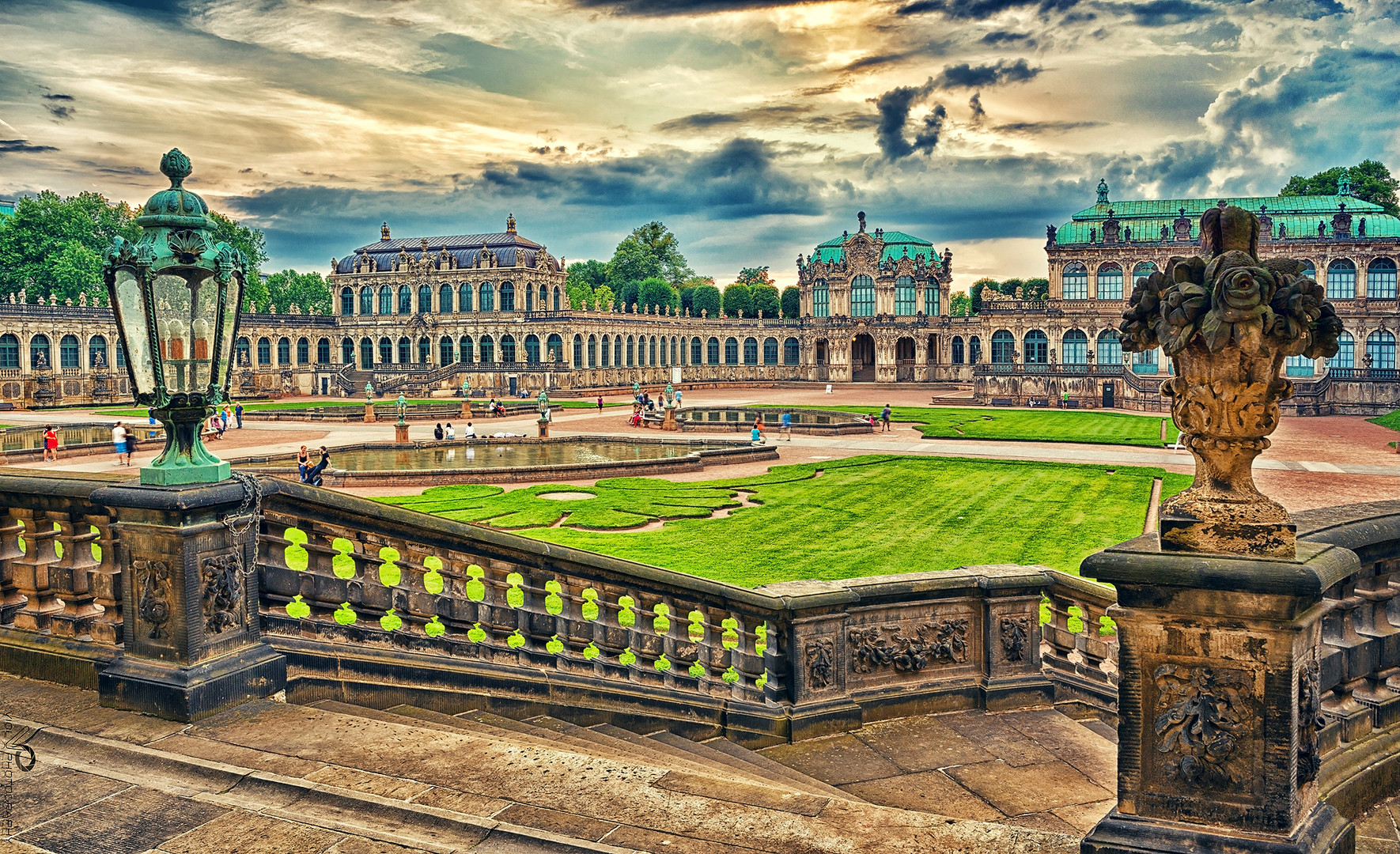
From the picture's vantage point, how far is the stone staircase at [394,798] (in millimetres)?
4484

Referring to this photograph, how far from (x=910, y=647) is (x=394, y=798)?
456cm

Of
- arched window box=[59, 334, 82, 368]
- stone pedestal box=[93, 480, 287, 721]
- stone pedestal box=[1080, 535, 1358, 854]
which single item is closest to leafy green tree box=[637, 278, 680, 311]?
arched window box=[59, 334, 82, 368]

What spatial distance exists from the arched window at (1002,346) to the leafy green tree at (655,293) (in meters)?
48.2

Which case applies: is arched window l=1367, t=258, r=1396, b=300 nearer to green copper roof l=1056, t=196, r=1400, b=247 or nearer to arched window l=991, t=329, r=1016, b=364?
green copper roof l=1056, t=196, r=1400, b=247

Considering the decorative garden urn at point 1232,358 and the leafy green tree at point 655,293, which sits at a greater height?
the leafy green tree at point 655,293

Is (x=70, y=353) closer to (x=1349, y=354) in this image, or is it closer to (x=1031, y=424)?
(x=1031, y=424)

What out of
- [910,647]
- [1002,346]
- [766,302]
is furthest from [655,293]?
[910,647]

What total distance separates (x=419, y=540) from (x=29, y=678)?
2.83 m

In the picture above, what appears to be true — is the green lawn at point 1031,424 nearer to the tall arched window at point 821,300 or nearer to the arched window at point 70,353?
the tall arched window at point 821,300

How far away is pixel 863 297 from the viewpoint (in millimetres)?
114062

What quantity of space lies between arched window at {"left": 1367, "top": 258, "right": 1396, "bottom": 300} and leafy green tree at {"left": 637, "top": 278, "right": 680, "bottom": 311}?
75620mm

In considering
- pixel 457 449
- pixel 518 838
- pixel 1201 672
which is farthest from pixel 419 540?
pixel 457 449

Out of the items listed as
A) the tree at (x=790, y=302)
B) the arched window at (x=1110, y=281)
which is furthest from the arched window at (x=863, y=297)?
the arched window at (x=1110, y=281)

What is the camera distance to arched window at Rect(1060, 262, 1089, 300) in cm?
9200
